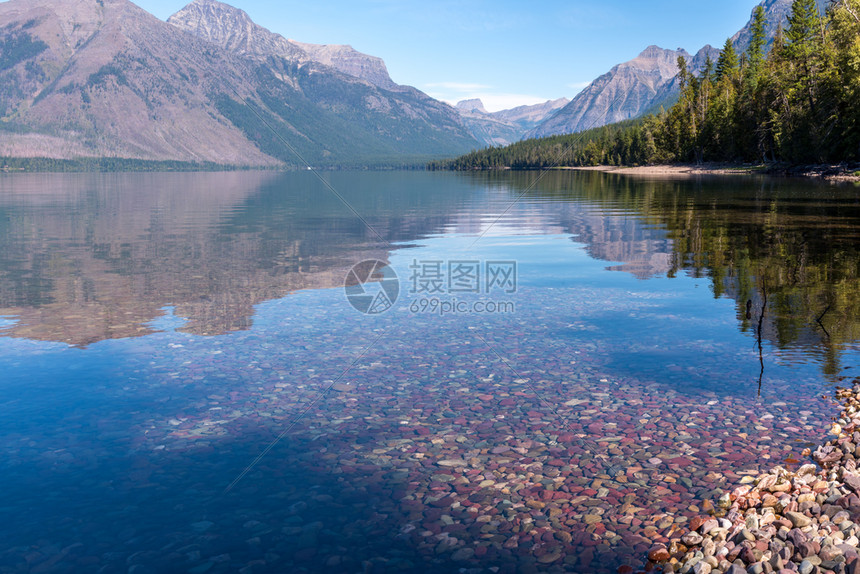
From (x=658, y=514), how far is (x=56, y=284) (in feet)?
86.9

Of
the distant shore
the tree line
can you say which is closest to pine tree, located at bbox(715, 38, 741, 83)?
the tree line

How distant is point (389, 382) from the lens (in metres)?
14.7

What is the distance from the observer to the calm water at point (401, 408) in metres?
8.78

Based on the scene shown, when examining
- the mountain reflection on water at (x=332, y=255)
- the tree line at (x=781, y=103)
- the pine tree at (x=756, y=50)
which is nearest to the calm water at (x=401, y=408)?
the mountain reflection on water at (x=332, y=255)

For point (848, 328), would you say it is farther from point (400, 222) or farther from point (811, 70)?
point (811, 70)

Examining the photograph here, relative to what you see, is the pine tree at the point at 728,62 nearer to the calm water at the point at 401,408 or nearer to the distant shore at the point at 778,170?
the distant shore at the point at 778,170

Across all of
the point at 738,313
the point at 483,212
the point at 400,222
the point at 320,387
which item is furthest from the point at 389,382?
the point at 483,212

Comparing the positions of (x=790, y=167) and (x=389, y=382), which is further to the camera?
(x=790, y=167)

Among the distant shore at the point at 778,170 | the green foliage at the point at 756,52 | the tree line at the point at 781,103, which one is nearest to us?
the distant shore at the point at 778,170

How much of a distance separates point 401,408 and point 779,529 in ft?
24.0

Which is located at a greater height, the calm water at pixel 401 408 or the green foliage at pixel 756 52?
the green foliage at pixel 756 52

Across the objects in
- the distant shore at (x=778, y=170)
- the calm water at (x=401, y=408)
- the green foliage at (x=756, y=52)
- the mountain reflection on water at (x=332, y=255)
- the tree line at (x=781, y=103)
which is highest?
the green foliage at (x=756, y=52)

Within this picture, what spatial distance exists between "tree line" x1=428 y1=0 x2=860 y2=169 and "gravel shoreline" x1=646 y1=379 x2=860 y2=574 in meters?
82.4

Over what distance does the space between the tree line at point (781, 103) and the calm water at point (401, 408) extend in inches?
2874
